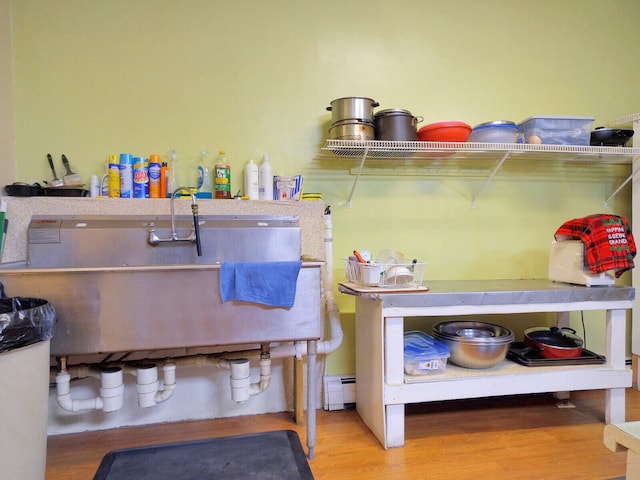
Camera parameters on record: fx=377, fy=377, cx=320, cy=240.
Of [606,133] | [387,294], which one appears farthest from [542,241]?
[387,294]

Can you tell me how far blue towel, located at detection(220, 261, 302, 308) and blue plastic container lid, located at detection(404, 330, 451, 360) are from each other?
2.19 feet

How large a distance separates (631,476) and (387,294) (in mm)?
971

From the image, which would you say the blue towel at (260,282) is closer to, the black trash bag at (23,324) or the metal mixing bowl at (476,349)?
the black trash bag at (23,324)

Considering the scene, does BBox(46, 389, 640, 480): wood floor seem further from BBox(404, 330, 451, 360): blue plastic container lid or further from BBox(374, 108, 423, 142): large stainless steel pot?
BBox(374, 108, 423, 142): large stainless steel pot

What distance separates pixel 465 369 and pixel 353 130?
133 cm

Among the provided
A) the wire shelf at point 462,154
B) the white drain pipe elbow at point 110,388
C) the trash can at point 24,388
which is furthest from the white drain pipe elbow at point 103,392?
the wire shelf at point 462,154

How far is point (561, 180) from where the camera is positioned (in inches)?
98.6

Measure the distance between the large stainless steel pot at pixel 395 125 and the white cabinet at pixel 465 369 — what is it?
829 mm

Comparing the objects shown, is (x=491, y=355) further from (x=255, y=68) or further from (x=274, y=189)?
(x=255, y=68)

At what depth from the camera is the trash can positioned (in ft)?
3.81

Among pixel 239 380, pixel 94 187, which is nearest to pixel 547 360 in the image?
pixel 239 380

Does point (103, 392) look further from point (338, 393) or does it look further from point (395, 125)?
point (395, 125)

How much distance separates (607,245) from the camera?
1921 millimetres

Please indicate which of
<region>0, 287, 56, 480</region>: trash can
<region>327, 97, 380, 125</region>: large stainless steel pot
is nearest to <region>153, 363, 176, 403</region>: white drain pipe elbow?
<region>0, 287, 56, 480</region>: trash can
